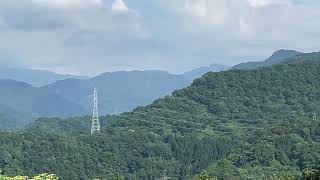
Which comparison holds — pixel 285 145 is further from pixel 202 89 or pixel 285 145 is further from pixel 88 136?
pixel 202 89

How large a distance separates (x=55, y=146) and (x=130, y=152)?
13.7 metres

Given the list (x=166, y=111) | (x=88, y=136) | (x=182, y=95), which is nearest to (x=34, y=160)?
(x=88, y=136)

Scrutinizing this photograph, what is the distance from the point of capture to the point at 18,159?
387ft

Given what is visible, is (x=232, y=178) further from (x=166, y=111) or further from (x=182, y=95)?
(x=182, y=95)

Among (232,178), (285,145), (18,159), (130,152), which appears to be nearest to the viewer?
(232,178)

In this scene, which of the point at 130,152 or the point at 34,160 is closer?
the point at 34,160

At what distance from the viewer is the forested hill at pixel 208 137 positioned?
316ft

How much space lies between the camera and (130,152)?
128m

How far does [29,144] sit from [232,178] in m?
49.3

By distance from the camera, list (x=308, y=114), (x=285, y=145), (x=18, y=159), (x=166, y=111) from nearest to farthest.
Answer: (x=285, y=145) → (x=18, y=159) → (x=308, y=114) → (x=166, y=111)

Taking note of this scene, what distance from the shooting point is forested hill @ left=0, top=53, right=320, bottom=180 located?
96.2 meters

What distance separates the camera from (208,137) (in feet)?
433

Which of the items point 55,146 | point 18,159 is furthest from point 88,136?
point 18,159

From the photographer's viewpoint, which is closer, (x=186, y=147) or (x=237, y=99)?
(x=186, y=147)
